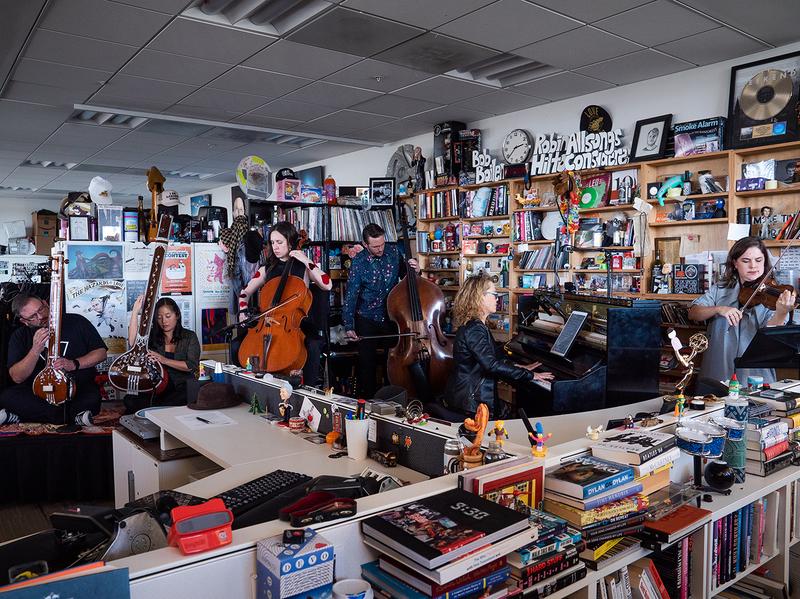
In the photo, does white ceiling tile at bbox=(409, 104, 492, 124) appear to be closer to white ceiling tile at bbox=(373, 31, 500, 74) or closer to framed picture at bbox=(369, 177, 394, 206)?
framed picture at bbox=(369, 177, 394, 206)

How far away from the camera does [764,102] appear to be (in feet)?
14.1

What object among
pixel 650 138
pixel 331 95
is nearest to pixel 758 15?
pixel 650 138

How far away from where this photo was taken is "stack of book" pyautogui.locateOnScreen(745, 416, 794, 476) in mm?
2250

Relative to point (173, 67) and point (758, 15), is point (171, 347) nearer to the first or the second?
point (173, 67)

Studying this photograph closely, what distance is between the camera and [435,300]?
478 cm

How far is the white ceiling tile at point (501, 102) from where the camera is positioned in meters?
5.52

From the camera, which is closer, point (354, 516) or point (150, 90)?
point (354, 516)

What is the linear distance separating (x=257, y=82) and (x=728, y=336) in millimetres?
3881

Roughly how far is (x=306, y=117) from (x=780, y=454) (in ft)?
17.0

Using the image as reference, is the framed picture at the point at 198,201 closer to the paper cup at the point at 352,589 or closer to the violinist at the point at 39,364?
the violinist at the point at 39,364

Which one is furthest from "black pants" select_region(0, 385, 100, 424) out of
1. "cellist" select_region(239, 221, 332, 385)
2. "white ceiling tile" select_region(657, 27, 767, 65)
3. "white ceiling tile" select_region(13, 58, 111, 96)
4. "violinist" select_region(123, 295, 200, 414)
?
"white ceiling tile" select_region(657, 27, 767, 65)

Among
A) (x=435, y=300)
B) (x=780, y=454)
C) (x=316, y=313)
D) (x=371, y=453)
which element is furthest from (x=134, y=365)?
(x=780, y=454)

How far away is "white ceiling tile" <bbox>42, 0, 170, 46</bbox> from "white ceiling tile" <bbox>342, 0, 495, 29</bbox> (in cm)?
119

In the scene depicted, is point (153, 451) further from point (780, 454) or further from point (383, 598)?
point (780, 454)
